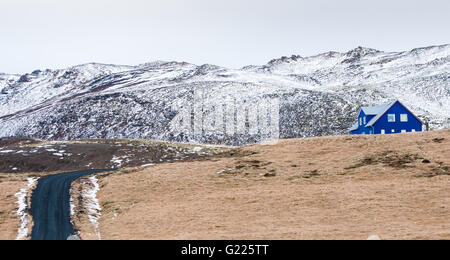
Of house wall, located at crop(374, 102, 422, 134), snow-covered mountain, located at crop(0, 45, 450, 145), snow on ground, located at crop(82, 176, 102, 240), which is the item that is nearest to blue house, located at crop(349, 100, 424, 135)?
house wall, located at crop(374, 102, 422, 134)

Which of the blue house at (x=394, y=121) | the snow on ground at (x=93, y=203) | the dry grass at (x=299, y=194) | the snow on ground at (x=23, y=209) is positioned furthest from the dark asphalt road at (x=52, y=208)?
the blue house at (x=394, y=121)

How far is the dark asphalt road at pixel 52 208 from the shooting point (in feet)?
79.6

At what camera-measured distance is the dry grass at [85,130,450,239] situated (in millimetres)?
22250

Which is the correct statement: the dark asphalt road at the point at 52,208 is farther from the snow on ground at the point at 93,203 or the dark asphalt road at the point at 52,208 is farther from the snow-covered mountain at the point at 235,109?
the snow-covered mountain at the point at 235,109

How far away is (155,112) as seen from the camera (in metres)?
111

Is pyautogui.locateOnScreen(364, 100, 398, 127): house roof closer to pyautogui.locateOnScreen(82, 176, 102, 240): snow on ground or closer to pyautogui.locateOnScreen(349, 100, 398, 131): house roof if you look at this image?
pyautogui.locateOnScreen(349, 100, 398, 131): house roof

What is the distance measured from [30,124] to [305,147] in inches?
3908

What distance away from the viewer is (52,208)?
3008 centimetres

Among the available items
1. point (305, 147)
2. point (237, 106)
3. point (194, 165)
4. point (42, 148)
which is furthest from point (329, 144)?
point (237, 106)

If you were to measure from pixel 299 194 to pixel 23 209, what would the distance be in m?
21.4

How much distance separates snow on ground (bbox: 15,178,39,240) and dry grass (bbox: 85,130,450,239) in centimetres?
489
